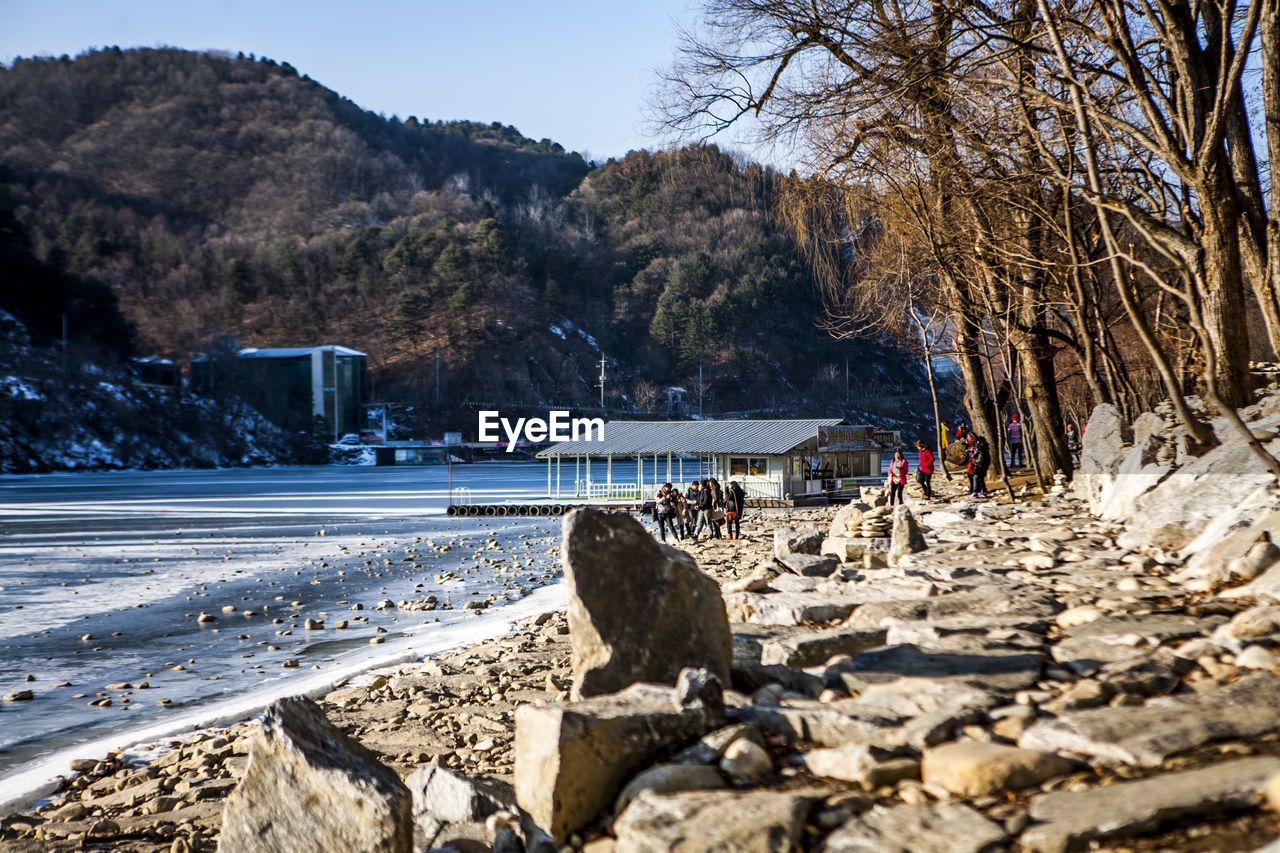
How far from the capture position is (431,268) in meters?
129

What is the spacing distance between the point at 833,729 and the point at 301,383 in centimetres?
10508

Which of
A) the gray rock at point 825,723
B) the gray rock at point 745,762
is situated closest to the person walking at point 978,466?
the gray rock at point 825,723

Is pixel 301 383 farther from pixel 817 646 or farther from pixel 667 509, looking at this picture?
pixel 817 646

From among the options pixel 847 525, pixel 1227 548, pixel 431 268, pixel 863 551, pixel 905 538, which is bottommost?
pixel 847 525

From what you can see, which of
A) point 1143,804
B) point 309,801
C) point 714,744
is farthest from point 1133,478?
point 309,801

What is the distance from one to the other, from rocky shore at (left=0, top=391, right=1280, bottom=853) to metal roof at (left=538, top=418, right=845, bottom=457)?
94.1 feet

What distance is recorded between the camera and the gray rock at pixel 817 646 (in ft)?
17.6

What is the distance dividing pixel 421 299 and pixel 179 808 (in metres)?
120

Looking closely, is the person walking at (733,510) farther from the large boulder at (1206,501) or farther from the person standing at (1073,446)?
the large boulder at (1206,501)

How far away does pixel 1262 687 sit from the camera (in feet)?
11.6

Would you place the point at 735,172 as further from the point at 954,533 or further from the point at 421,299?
the point at 421,299

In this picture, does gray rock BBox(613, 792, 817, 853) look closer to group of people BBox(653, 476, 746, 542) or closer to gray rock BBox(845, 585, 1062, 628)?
gray rock BBox(845, 585, 1062, 628)

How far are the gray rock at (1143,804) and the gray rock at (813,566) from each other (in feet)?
19.8

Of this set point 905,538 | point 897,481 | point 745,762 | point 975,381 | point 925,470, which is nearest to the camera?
point 745,762
